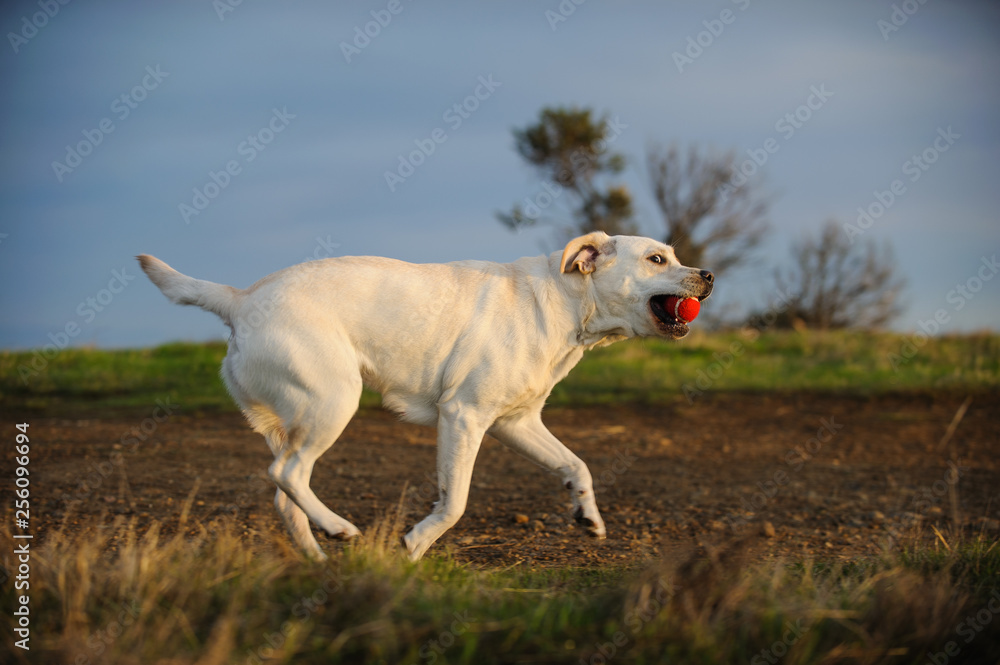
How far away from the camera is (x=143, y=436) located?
879 cm

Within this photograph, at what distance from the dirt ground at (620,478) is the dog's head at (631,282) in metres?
1.36

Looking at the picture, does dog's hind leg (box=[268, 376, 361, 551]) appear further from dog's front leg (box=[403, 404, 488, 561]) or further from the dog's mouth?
the dog's mouth

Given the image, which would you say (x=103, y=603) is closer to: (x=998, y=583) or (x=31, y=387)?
(x=998, y=583)

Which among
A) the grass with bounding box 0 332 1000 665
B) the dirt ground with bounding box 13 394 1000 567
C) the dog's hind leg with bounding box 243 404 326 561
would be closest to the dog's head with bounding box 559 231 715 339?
the dirt ground with bounding box 13 394 1000 567

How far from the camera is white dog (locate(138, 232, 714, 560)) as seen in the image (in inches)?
178

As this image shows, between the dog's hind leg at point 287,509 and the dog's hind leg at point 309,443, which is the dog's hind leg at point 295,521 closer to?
the dog's hind leg at point 287,509

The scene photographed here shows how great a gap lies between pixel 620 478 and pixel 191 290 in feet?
14.5

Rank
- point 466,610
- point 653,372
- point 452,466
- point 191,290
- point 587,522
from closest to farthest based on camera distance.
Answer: point 466,610, point 452,466, point 191,290, point 587,522, point 653,372

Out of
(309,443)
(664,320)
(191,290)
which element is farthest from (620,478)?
(191,290)

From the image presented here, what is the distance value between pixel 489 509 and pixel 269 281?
277 cm

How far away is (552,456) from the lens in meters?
5.22

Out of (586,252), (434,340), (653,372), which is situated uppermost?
(586,252)

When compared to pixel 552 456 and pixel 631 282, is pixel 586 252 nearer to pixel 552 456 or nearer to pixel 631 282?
pixel 631 282

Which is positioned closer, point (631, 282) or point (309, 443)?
point (309, 443)
